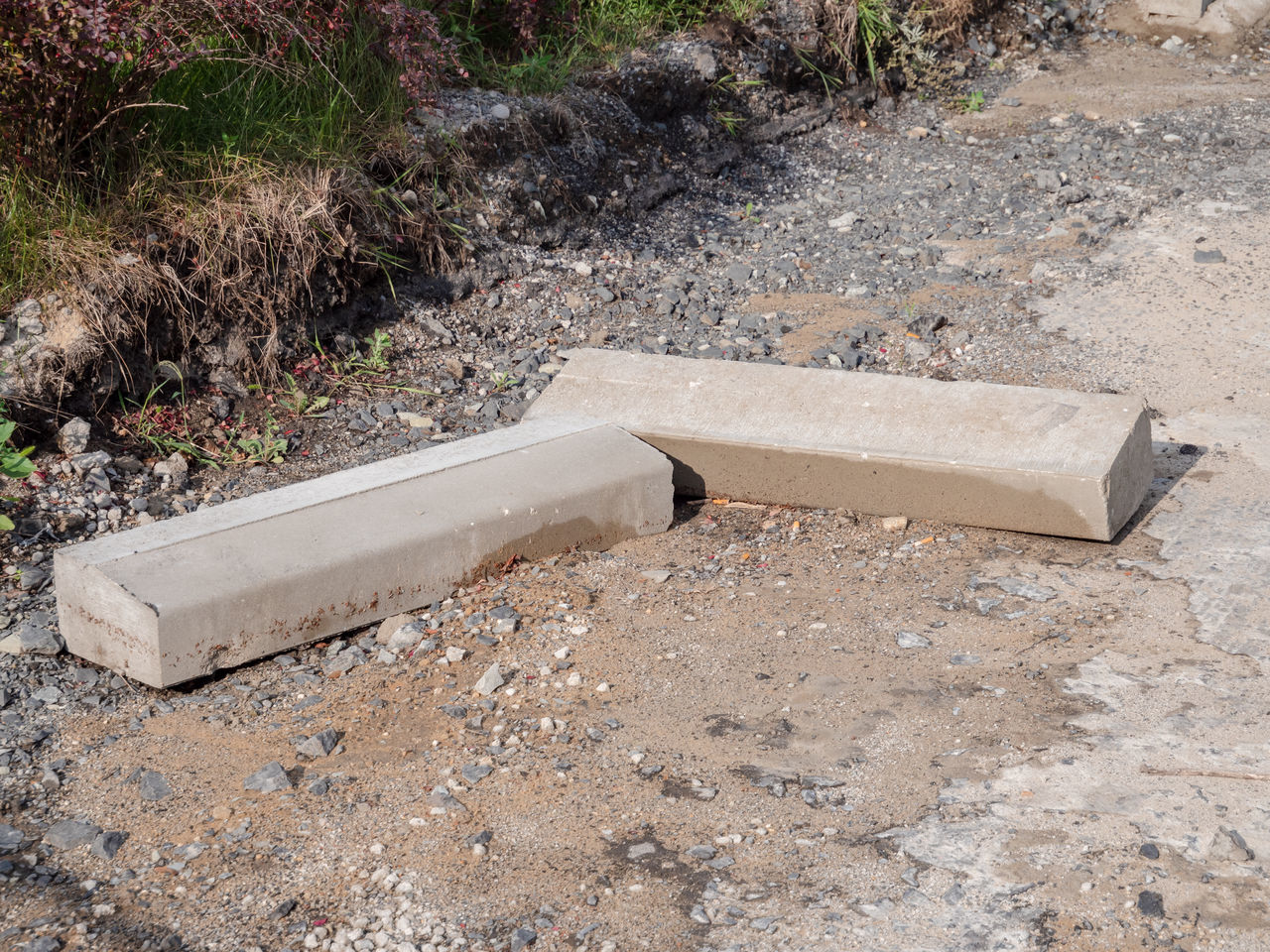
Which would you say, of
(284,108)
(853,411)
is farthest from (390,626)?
(284,108)

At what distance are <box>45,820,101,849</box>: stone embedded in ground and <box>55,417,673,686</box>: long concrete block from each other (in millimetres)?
408

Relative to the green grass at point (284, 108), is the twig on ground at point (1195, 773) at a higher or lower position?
lower

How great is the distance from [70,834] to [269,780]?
401mm

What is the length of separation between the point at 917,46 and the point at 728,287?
2.91m

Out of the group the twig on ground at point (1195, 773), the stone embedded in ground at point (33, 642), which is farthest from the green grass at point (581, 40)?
the twig on ground at point (1195, 773)

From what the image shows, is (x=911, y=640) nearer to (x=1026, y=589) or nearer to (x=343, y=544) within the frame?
(x=1026, y=589)

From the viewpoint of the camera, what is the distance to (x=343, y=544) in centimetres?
297

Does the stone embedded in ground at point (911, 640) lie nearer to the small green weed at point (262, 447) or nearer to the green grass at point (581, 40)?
the small green weed at point (262, 447)

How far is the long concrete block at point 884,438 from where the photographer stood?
129 inches

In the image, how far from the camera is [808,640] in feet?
9.87

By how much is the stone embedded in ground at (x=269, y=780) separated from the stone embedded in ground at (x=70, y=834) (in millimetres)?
312

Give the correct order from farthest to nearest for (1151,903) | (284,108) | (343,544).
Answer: (284,108)
(343,544)
(1151,903)

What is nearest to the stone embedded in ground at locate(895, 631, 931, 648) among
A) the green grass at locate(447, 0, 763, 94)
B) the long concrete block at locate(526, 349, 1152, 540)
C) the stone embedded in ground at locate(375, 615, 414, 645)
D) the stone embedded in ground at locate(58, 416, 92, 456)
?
the long concrete block at locate(526, 349, 1152, 540)

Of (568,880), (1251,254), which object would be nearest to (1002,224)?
(1251,254)
